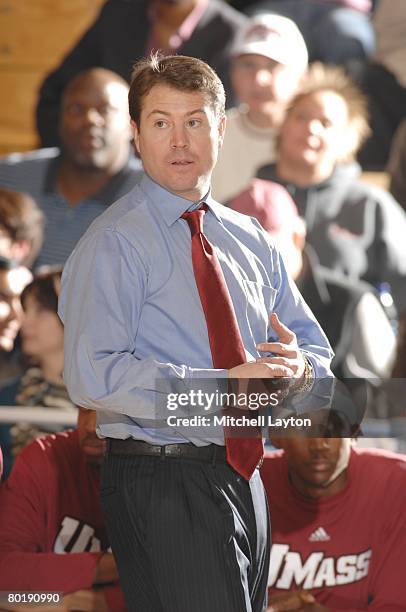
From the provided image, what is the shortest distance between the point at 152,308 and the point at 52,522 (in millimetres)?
853

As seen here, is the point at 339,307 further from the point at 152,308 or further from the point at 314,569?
the point at 152,308

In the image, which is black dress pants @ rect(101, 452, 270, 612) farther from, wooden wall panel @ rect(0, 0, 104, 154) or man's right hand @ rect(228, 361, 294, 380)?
wooden wall panel @ rect(0, 0, 104, 154)

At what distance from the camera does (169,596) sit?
1.38m

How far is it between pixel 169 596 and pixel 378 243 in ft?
6.14

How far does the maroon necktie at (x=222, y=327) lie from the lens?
4.57ft

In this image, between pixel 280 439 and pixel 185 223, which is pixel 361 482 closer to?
pixel 280 439

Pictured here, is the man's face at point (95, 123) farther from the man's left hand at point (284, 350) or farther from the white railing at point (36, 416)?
the man's left hand at point (284, 350)

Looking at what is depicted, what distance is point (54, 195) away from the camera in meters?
3.16

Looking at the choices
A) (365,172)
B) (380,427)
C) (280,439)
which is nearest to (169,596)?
(280,439)

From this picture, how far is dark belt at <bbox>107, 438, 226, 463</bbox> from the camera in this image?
1403mm

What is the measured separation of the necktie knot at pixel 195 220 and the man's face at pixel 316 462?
2.64 feet

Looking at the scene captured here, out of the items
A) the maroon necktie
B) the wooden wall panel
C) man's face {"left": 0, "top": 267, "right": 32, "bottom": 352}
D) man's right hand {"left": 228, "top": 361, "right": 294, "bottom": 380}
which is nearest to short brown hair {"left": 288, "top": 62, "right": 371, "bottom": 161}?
the wooden wall panel

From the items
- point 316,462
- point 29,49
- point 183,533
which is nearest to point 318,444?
point 316,462

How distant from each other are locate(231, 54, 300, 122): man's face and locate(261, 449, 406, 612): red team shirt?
1.35m
